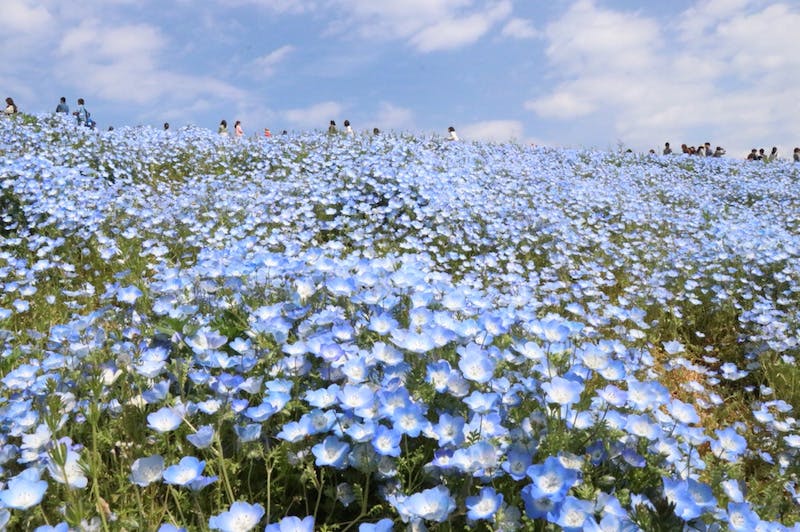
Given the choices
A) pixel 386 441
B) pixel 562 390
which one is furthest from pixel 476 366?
pixel 386 441

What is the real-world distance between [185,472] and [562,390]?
3.81ft

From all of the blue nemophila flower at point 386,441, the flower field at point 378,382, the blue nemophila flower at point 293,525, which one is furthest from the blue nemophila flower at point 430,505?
the blue nemophila flower at point 293,525

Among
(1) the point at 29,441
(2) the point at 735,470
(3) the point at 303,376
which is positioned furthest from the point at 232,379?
(2) the point at 735,470

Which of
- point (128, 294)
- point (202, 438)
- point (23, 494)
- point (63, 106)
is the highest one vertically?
point (63, 106)

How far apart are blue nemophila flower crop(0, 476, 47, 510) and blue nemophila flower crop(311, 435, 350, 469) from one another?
30.1 inches

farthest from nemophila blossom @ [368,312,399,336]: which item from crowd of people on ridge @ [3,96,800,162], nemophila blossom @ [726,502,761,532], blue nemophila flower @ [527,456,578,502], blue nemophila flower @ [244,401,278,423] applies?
crowd of people on ridge @ [3,96,800,162]

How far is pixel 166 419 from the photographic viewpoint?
1.87 meters

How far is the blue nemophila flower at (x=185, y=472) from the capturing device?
5.08 ft

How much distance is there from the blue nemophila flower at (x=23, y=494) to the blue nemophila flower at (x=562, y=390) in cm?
150

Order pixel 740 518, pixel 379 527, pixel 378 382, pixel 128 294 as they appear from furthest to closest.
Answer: pixel 128 294, pixel 378 382, pixel 740 518, pixel 379 527

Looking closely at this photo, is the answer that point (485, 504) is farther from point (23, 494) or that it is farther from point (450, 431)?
point (23, 494)

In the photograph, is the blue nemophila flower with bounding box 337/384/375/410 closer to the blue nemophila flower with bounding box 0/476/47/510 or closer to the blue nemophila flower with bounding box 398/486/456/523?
the blue nemophila flower with bounding box 398/486/456/523

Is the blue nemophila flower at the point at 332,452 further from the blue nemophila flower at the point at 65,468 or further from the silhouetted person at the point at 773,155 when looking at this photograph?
the silhouetted person at the point at 773,155

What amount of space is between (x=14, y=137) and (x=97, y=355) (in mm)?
7887
